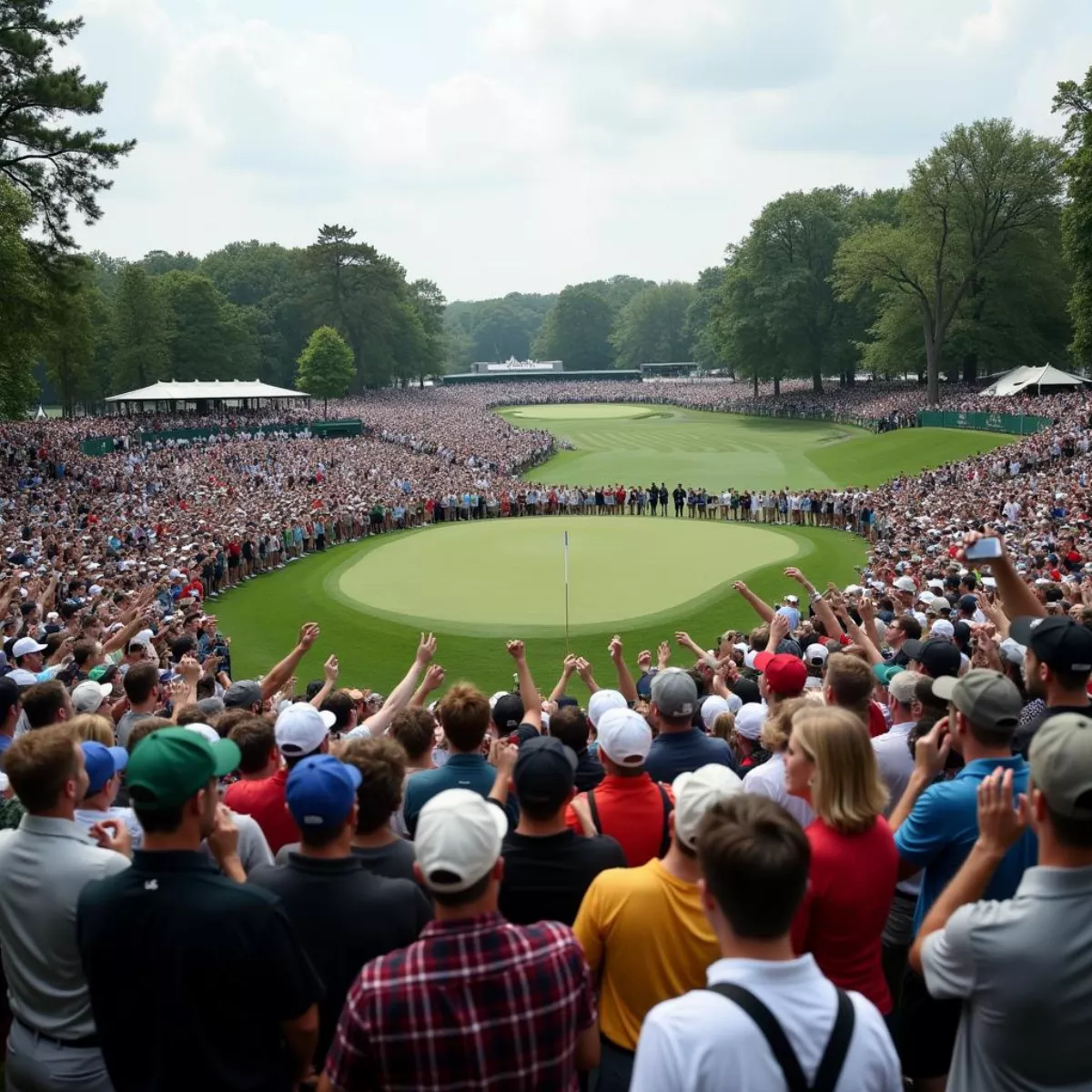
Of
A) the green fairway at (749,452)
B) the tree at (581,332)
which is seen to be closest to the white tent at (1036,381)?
the green fairway at (749,452)

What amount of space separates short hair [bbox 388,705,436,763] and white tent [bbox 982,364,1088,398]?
5457cm

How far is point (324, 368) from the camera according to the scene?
263ft

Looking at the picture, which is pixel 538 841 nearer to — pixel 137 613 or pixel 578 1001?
pixel 578 1001

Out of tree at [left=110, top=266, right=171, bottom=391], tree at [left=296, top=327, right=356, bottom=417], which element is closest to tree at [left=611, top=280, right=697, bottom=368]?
tree at [left=296, top=327, right=356, bottom=417]

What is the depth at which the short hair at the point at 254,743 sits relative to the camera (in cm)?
569

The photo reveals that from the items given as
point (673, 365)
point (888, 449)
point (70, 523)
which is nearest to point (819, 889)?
point (70, 523)

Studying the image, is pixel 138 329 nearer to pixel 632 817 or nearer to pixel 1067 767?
pixel 632 817

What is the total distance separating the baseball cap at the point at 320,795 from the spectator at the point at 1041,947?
219cm

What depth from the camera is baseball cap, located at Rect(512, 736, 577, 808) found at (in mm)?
4035

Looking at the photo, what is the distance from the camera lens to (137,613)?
554 inches

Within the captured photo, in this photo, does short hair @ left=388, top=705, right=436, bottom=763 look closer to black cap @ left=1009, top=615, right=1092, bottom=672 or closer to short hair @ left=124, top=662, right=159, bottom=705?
short hair @ left=124, top=662, right=159, bottom=705

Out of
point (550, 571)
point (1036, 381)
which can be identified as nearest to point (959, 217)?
point (1036, 381)

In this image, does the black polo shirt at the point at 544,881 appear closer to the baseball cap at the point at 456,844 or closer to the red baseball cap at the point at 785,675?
the baseball cap at the point at 456,844

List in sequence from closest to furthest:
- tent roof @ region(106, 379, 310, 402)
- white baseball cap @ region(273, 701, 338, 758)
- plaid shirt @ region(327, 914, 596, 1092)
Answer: plaid shirt @ region(327, 914, 596, 1092)
white baseball cap @ region(273, 701, 338, 758)
tent roof @ region(106, 379, 310, 402)
